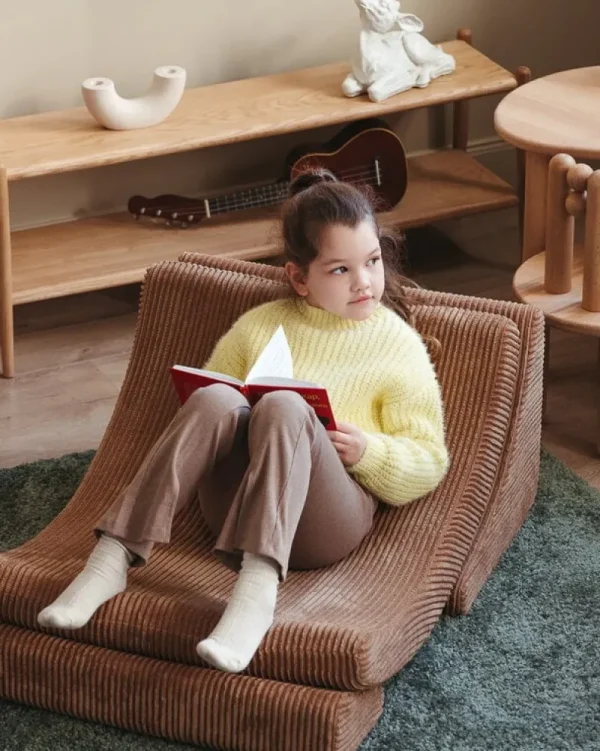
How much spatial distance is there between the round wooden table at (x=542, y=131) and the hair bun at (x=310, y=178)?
25.7 inches

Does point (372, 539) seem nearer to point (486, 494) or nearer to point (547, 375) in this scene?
point (486, 494)

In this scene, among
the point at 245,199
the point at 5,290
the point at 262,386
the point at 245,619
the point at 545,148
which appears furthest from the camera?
the point at 245,199

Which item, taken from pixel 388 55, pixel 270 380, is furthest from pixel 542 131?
pixel 270 380

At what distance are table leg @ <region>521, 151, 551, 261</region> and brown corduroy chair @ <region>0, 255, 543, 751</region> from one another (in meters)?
0.52

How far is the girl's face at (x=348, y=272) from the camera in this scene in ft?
6.88

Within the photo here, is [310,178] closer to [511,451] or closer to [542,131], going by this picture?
[511,451]

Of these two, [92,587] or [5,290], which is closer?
[92,587]

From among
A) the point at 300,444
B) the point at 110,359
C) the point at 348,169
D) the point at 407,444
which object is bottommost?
the point at 110,359

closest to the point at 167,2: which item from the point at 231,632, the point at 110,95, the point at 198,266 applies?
the point at 110,95

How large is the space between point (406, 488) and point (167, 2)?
176cm

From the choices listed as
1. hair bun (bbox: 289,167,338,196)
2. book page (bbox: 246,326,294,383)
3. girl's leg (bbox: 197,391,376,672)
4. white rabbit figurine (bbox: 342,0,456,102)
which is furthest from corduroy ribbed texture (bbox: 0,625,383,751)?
white rabbit figurine (bbox: 342,0,456,102)

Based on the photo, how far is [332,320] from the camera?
2188 mm

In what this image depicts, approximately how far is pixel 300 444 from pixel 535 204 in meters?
1.08

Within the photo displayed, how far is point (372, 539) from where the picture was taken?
2143 mm
